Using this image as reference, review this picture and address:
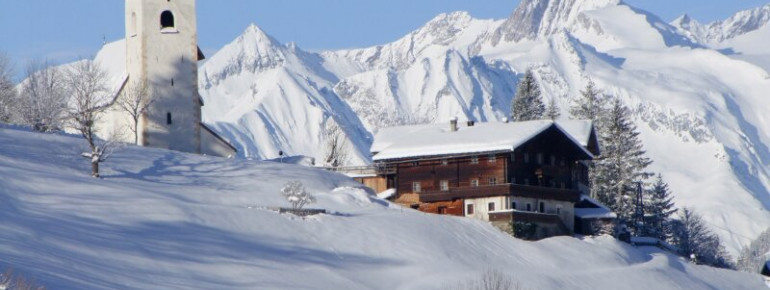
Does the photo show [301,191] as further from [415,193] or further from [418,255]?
[415,193]

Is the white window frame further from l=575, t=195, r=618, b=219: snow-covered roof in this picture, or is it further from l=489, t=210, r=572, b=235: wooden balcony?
l=575, t=195, r=618, b=219: snow-covered roof

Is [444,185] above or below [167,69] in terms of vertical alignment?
below

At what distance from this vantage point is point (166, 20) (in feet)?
325

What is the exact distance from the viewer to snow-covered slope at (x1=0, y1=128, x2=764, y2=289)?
60.5 metres

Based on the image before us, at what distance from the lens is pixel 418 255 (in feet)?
243

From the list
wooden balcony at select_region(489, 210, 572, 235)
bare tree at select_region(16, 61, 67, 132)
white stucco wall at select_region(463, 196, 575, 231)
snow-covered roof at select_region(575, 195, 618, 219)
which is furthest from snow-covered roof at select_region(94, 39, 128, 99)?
wooden balcony at select_region(489, 210, 572, 235)

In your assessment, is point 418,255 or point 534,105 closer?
point 418,255

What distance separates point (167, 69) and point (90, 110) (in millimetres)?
12610

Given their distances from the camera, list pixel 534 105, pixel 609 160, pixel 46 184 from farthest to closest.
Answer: pixel 534 105
pixel 609 160
pixel 46 184

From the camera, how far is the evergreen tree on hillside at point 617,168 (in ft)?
352

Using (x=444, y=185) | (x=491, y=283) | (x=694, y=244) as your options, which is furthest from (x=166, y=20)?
(x=694, y=244)

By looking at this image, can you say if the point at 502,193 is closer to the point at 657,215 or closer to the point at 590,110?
the point at 657,215

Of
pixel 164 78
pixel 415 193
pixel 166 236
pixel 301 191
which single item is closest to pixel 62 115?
pixel 164 78

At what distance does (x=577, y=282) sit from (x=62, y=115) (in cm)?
3872
